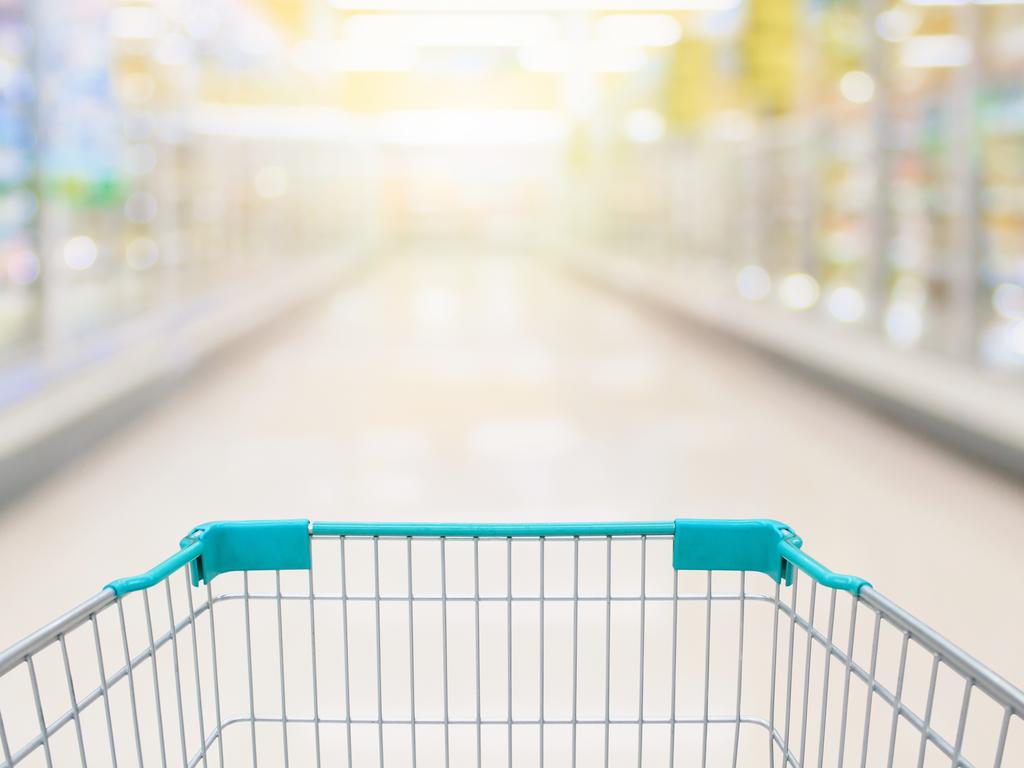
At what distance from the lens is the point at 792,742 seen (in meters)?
1.70

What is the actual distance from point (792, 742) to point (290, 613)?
43.7 inches

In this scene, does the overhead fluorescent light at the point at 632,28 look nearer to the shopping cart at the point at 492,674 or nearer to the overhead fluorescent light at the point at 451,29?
the overhead fluorescent light at the point at 451,29

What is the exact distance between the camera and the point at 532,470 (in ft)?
12.2

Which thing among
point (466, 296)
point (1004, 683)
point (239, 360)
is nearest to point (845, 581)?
point (1004, 683)

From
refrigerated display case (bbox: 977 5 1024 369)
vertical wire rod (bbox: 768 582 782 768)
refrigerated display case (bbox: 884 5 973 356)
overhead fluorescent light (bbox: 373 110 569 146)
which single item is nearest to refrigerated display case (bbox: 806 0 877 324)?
refrigerated display case (bbox: 884 5 973 356)

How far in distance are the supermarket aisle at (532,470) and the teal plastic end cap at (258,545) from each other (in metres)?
1.41

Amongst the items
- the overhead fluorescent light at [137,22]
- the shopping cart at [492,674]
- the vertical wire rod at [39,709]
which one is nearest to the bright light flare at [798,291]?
the overhead fluorescent light at [137,22]

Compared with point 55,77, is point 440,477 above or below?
below

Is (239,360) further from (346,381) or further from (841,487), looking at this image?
(841,487)

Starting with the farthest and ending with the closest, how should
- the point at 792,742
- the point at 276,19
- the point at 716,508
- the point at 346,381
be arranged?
the point at 276,19 → the point at 346,381 → the point at 716,508 → the point at 792,742

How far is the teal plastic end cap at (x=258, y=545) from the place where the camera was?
1131 mm

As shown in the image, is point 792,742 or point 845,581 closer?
point 845,581

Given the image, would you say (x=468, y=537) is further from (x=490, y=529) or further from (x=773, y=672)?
(x=773, y=672)

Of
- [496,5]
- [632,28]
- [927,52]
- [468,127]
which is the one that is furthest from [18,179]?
[468,127]
